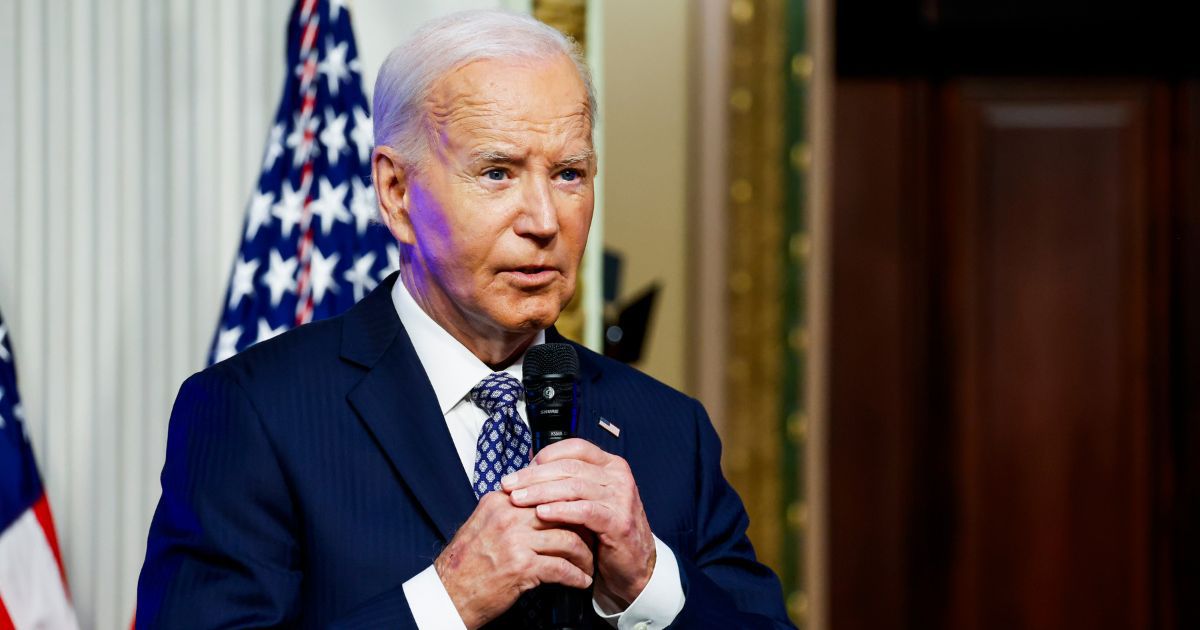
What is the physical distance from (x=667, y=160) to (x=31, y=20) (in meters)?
2.06

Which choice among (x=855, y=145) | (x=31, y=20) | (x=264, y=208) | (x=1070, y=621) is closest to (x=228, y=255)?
(x=264, y=208)

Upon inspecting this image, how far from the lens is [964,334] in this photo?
4.14 m

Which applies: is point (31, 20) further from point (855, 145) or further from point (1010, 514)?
point (1010, 514)

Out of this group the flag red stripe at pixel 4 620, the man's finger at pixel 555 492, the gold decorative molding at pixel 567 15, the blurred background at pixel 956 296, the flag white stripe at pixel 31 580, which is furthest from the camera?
the blurred background at pixel 956 296

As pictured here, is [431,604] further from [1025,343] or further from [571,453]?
[1025,343]

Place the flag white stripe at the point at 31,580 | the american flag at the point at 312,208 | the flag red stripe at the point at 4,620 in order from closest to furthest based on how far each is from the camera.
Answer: the flag red stripe at the point at 4,620 < the flag white stripe at the point at 31,580 < the american flag at the point at 312,208

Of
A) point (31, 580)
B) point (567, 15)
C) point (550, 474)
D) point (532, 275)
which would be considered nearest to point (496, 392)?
point (532, 275)

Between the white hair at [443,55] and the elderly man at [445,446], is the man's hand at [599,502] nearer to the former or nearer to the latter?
the elderly man at [445,446]

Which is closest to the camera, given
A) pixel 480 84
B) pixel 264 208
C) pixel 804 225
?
pixel 480 84

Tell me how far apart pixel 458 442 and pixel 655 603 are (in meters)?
0.29

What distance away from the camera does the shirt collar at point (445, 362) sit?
155 cm

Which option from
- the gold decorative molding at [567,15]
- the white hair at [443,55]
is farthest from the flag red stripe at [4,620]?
the gold decorative molding at [567,15]

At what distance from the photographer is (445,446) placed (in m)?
1.48

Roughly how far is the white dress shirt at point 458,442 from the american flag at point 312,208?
1025 mm
